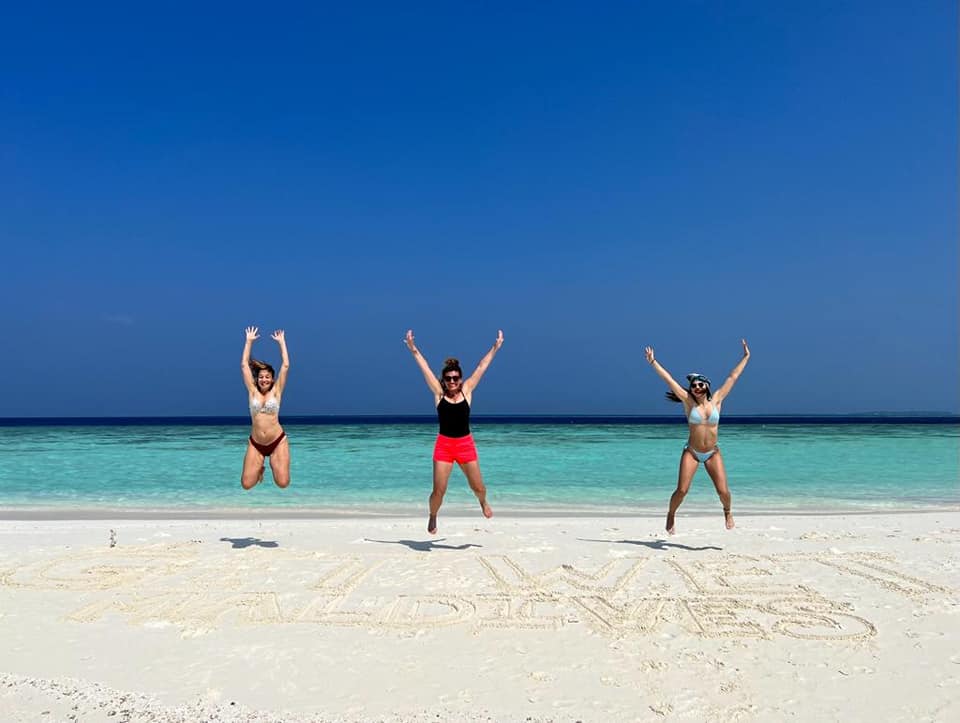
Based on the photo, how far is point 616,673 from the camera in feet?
13.7

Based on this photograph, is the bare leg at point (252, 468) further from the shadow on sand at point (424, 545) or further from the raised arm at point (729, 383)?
the raised arm at point (729, 383)

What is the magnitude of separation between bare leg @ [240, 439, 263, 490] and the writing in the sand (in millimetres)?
859

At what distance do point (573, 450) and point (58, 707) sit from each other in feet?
98.0

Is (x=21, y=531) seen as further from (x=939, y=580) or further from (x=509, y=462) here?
(x=509, y=462)

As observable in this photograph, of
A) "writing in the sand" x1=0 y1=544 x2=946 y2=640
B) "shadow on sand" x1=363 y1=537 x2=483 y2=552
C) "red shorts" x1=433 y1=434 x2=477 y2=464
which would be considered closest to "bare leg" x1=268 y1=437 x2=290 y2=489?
"writing in the sand" x1=0 y1=544 x2=946 y2=640

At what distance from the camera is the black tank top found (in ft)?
25.7

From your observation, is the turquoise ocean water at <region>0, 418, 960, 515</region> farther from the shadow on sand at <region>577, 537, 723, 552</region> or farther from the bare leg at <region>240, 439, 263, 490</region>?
the bare leg at <region>240, 439, 263, 490</region>

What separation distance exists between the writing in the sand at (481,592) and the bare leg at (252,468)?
859mm

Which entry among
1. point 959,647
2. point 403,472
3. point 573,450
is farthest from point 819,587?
point 573,450

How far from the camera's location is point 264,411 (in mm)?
8305

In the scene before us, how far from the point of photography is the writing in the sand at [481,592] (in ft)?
17.1

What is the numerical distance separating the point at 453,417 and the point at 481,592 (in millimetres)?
2231

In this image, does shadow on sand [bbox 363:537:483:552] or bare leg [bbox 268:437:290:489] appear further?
shadow on sand [bbox 363:537:483:552]

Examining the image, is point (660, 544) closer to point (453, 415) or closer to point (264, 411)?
point (453, 415)
